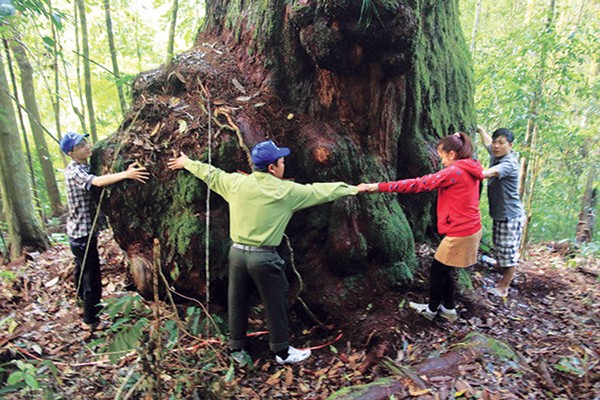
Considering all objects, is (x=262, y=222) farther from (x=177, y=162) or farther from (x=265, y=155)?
(x=177, y=162)

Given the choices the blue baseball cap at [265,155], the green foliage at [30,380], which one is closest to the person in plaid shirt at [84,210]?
the green foliage at [30,380]

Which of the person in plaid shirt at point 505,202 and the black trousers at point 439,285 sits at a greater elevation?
the person in plaid shirt at point 505,202

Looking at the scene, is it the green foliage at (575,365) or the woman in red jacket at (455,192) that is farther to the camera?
the woman in red jacket at (455,192)

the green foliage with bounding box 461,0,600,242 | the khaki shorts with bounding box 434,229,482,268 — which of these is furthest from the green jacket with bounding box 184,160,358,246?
the green foliage with bounding box 461,0,600,242

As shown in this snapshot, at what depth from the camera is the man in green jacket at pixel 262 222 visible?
3590 millimetres

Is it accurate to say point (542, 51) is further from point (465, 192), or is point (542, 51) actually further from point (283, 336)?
point (283, 336)

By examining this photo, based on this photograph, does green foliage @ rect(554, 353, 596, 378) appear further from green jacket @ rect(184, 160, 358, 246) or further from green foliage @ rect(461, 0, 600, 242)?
green foliage @ rect(461, 0, 600, 242)

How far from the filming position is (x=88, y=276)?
441 cm

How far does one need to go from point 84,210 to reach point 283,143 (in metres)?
2.55

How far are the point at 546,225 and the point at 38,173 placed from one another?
18.5m

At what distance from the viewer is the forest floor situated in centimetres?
313

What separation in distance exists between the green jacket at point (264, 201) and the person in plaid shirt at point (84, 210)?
1.28 meters

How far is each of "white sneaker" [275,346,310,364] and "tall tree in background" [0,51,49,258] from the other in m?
6.04

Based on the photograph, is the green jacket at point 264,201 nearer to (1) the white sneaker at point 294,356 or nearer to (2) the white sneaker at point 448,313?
(1) the white sneaker at point 294,356
